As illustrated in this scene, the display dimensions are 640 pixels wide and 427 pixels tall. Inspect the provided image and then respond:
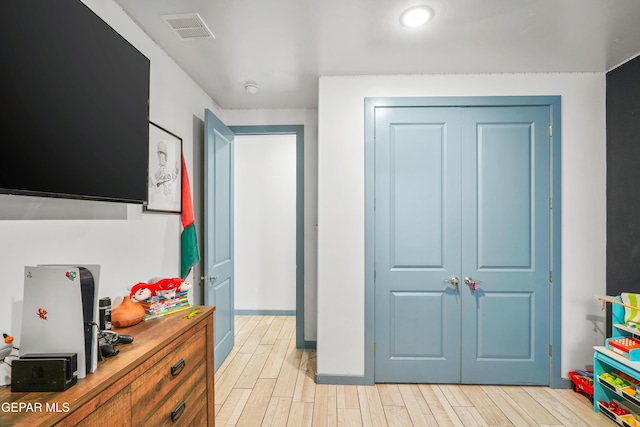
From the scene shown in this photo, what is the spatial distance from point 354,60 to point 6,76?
6.53ft

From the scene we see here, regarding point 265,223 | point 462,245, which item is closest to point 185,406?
point 462,245

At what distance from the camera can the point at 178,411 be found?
4.57ft

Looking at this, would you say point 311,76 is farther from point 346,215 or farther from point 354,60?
point 346,215

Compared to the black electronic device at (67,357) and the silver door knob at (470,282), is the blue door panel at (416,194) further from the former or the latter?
the black electronic device at (67,357)

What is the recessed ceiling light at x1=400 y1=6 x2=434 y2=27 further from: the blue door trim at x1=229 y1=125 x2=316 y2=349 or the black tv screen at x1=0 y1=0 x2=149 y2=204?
the blue door trim at x1=229 y1=125 x2=316 y2=349

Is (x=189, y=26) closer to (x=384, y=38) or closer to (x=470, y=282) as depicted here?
(x=384, y=38)

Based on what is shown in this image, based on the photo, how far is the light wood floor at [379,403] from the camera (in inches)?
84.5

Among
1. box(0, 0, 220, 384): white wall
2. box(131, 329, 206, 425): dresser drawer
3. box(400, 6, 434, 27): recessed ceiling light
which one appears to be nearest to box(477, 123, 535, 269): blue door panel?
box(400, 6, 434, 27): recessed ceiling light

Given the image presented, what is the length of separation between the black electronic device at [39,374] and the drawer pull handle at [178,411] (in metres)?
0.58

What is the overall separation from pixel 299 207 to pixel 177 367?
2.23 metres

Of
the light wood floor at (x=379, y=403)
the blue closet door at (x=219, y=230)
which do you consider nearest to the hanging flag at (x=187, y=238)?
the blue closet door at (x=219, y=230)

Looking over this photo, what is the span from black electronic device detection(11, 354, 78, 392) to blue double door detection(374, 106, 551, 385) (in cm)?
209

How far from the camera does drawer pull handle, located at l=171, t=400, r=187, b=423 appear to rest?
1.35 meters
